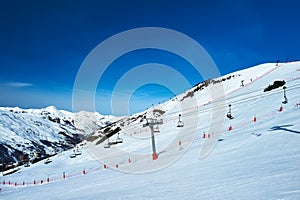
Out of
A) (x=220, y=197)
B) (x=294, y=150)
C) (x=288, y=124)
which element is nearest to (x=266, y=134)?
(x=288, y=124)

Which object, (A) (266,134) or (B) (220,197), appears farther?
(A) (266,134)

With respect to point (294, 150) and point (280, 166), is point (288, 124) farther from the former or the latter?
point (280, 166)

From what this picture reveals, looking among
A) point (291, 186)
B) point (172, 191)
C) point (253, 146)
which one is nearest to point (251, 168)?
point (172, 191)

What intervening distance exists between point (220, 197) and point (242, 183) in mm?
1217

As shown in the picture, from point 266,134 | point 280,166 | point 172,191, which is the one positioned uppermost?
point 266,134

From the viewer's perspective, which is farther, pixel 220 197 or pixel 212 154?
pixel 212 154

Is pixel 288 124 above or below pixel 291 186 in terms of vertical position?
above

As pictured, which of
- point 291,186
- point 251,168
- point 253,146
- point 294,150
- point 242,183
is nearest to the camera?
point 291,186

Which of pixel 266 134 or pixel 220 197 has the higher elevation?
pixel 266 134

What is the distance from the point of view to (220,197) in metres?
6.56

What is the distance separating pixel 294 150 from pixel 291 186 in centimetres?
516

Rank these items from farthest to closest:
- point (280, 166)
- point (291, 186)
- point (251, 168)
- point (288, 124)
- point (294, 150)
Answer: point (288, 124)
point (294, 150)
point (251, 168)
point (280, 166)
point (291, 186)

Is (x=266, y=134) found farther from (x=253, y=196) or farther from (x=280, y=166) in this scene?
(x=253, y=196)

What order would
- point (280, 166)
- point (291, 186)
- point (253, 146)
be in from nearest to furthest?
point (291, 186), point (280, 166), point (253, 146)
